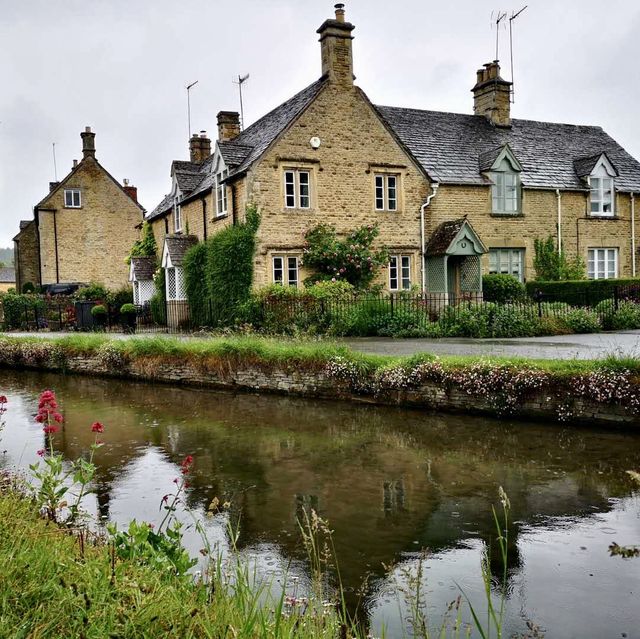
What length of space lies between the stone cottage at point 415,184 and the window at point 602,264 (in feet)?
Result: 0.20

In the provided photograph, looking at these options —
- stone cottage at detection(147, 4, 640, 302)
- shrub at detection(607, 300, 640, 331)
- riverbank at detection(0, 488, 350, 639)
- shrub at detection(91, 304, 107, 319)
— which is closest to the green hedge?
stone cottage at detection(147, 4, 640, 302)

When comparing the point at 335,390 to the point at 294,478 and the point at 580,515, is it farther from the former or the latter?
the point at 580,515

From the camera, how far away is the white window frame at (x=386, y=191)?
2705 centimetres

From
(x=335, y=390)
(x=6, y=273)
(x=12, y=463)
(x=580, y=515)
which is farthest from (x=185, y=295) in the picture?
(x=6, y=273)

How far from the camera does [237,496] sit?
7.70 metres

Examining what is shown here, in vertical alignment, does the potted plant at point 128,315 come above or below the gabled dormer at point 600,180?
below

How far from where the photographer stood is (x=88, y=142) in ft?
149

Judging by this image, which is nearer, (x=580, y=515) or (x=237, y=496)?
(x=580, y=515)

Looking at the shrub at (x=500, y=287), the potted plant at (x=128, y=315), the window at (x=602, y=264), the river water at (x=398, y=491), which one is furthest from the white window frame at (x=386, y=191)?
the river water at (x=398, y=491)

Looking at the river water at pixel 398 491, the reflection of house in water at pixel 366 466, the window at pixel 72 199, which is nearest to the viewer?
the river water at pixel 398 491

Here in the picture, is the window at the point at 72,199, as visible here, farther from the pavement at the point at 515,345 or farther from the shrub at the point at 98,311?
the pavement at the point at 515,345

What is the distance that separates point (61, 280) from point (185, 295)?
20.2 metres

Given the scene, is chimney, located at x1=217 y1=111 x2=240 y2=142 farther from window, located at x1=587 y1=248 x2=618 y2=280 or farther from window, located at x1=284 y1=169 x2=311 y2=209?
window, located at x1=587 y1=248 x2=618 y2=280

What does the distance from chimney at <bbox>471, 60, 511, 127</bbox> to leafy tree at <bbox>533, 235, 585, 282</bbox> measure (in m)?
6.96
